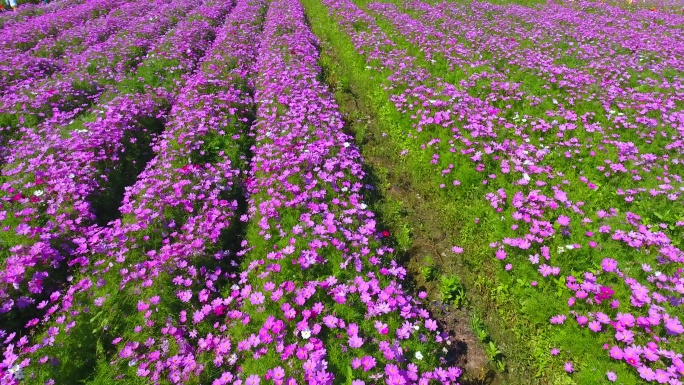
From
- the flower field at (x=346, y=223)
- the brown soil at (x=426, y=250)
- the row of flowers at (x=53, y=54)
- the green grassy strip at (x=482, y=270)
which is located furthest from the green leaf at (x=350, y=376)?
the row of flowers at (x=53, y=54)

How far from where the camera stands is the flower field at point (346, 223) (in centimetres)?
466

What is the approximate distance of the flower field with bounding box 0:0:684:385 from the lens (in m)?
4.66

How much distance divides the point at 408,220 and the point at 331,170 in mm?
1938

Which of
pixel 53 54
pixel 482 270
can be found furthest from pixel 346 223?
pixel 53 54

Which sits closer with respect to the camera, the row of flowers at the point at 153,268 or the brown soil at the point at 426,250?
the row of flowers at the point at 153,268

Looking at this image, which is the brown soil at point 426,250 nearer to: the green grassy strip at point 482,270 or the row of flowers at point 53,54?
the green grassy strip at point 482,270

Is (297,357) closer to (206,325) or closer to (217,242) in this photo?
(206,325)

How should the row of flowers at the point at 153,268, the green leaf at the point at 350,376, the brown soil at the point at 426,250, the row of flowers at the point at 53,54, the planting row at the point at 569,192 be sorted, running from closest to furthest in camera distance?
the green leaf at the point at 350,376 < the row of flowers at the point at 153,268 < the planting row at the point at 569,192 < the brown soil at the point at 426,250 < the row of flowers at the point at 53,54

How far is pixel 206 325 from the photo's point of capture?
5.09 meters

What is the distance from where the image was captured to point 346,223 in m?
A: 6.50

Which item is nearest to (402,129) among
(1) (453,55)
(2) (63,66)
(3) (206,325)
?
(1) (453,55)

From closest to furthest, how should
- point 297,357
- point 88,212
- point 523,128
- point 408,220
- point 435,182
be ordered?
point 297,357 → point 88,212 → point 408,220 → point 435,182 → point 523,128

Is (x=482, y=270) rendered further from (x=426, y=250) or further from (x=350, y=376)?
(x=350, y=376)

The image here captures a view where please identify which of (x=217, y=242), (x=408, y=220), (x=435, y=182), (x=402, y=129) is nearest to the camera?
(x=217, y=242)
